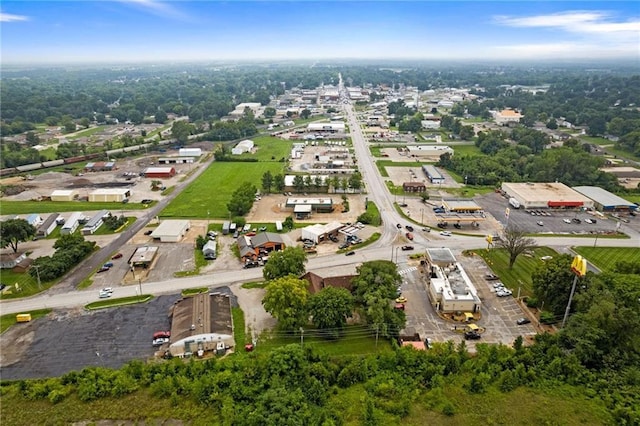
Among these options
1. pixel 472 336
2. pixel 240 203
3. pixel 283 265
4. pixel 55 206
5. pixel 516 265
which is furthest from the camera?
pixel 55 206

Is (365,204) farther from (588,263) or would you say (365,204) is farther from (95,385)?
(95,385)

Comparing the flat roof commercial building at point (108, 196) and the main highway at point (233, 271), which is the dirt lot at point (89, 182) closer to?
the flat roof commercial building at point (108, 196)

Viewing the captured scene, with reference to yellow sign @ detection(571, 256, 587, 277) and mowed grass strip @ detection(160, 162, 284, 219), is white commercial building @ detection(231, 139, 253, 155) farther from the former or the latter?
yellow sign @ detection(571, 256, 587, 277)

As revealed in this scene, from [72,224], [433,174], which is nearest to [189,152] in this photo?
[72,224]

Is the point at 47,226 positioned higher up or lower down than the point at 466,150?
higher up

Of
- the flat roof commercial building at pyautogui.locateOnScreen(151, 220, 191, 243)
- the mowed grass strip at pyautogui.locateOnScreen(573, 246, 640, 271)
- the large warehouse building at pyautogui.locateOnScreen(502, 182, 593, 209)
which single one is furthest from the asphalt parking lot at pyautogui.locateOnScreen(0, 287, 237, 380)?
the large warehouse building at pyautogui.locateOnScreen(502, 182, 593, 209)

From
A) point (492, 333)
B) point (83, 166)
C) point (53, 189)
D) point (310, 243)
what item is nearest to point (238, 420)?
point (492, 333)

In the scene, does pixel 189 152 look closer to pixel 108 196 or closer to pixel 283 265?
pixel 108 196
